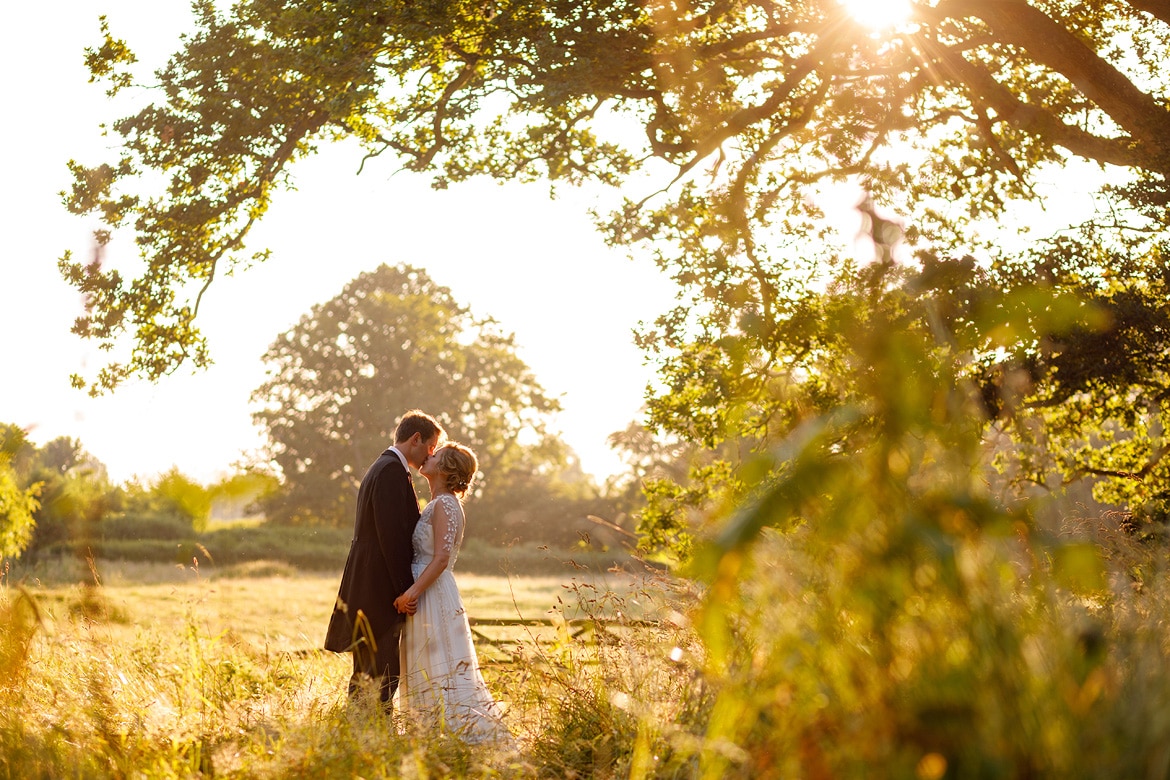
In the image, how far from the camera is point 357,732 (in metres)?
4.36

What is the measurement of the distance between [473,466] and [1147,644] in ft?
16.0

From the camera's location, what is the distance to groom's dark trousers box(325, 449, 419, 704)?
22.2 feet

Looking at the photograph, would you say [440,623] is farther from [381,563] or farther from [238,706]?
[238,706]

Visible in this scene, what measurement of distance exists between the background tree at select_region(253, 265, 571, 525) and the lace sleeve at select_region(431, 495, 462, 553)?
44130 mm

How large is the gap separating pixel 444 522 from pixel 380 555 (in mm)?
524

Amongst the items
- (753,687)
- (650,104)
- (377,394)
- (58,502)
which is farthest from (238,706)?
(377,394)

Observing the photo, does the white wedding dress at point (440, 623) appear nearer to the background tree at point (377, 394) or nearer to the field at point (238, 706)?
the field at point (238, 706)

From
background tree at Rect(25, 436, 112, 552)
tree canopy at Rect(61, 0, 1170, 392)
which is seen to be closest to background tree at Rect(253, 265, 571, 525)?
background tree at Rect(25, 436, 112, 552)

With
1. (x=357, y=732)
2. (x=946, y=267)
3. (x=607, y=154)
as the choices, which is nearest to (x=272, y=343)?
(x=607, y=154)

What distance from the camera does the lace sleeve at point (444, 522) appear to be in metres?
6.91

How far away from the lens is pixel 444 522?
6918 millimetres

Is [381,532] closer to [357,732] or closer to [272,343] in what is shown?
[357,732]

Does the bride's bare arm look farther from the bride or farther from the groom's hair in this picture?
the groom's hair

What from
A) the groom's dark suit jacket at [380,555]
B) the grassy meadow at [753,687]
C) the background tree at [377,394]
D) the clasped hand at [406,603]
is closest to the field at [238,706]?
the grassy meadow at [753,687]
